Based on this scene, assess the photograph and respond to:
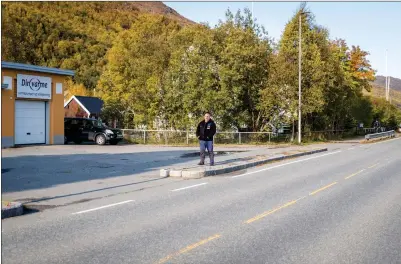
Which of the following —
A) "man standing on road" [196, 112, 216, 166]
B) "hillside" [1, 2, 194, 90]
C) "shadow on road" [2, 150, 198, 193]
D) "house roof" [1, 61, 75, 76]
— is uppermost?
"hillside" [1, 2, 194, 90]

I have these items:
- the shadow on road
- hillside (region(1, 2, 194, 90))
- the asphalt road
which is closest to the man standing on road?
the shadow on road

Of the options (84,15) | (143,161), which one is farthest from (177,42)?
(84,15)

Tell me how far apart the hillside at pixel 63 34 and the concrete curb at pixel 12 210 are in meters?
56.8

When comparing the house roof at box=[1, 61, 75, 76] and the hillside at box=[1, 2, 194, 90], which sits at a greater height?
the hillside at box=[1, 2, 194, 90]

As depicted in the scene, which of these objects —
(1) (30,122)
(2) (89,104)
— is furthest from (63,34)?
(1) (30,122)

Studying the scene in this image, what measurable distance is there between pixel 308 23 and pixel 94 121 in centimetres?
2204

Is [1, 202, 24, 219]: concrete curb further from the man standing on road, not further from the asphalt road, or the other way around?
the man standing on road

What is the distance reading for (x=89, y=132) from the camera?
29234mm

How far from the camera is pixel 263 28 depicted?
121 ft

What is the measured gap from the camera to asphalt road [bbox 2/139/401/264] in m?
5.68

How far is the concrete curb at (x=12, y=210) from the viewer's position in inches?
312

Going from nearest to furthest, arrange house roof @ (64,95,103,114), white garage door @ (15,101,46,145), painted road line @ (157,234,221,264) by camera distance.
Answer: painted road line @ (157,234,221,264) → white garage door @ (15,101,46,145) → house roof @ (64,95,103,114)

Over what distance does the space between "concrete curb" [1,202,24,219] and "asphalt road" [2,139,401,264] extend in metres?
0.22

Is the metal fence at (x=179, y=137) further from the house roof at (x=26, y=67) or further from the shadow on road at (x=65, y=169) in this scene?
the shadow on road at (x=65, y=169)
